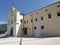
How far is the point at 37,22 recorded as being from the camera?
98.1 ft

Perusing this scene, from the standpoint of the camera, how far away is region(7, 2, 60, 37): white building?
24266 millimetres

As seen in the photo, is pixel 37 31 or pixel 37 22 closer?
pixel 37 31

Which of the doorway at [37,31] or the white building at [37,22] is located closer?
the white building at [37,22]

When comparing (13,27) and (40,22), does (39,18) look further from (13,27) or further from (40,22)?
(13,27)

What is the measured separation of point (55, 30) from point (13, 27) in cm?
1762

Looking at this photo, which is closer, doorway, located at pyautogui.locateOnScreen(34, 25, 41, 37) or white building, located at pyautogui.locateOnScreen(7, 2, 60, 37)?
white building, located at pyautogui.locateOnScreen(7, 2, 60, 37)

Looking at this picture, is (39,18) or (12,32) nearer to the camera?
(39,18)

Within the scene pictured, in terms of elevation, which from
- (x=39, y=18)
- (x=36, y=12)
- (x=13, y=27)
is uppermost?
(x=36, y=12)

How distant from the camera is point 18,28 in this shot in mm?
34969

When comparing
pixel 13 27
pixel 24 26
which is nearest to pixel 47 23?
pixel 24 26

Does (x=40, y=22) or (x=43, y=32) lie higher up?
(x=40, y=22)

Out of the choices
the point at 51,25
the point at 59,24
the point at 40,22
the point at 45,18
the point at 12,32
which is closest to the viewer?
the point at 59,24

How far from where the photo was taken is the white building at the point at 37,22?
2427 cm

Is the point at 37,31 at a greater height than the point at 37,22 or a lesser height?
lesser
